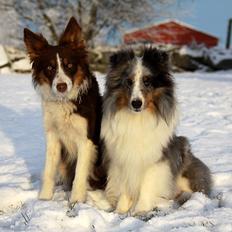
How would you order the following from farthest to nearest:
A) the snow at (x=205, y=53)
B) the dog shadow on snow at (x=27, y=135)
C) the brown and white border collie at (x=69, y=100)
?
1. the snow at (x=205, y=53)
2. the dog shadow on snow at (x=27, y=135)
3. the brown and white border collie at (x=69, y=100)

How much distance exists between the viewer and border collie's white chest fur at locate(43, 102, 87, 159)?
4777mm

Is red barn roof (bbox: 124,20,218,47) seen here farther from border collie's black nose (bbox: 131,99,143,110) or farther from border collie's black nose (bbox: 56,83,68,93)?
border collie's black nose (bbox: 131,99,143,110)

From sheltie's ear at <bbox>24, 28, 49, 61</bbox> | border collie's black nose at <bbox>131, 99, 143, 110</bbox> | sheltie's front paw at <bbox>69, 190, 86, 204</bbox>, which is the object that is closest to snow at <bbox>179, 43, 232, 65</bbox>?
sheltie's ear at <bbox>24, 28, 49, 61</bbox>

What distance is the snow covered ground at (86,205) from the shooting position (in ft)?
12.7

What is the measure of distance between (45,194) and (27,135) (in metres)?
3.47

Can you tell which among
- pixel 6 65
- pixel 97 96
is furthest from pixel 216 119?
A: pixel 6 65

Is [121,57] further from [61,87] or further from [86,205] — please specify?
[86,205]

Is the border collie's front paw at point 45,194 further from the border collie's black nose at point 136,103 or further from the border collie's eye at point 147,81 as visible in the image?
the border collie's eye at point 147,81

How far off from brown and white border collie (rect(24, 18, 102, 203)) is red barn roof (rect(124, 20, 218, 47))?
20.0 m

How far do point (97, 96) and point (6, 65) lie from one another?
1586 centimetres

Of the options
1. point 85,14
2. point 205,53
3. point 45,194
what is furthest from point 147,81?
point 85,14

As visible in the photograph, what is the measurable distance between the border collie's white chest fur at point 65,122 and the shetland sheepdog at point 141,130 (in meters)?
0.26

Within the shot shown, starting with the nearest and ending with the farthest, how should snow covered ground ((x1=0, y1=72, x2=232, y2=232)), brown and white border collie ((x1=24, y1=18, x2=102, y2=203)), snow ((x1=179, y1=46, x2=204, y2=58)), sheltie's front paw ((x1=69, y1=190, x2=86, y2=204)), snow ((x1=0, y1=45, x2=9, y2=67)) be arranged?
snow covered ground ((x1=0, y1=72, x2=232, y2=232)) → brown and white border collie ((x1=24, y1=18, x2=102, y2=203)) → sheltie's front paw ((x1=69, y1=190, x2=86, y2=204)) → snow ((x1=0, y1=45, x2=9, y2=67)) → snow ((x1=179, y1=46, x2=204, y2=58))

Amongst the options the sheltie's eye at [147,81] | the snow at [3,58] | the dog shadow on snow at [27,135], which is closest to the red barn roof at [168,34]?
the snow at [3,58]
